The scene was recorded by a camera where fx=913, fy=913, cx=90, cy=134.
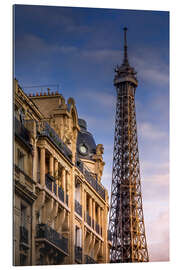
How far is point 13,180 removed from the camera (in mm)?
17719

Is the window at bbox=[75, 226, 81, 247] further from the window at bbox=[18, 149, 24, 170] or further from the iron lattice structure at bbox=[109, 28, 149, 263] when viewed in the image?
the window at bbox=[18, 149, 24, 170]

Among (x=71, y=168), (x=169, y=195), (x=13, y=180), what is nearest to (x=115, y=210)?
(x=71, y=168)

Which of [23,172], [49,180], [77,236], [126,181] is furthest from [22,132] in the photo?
[126,181]

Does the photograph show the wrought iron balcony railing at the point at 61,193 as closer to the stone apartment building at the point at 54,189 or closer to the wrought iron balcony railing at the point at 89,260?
the stone apartment building at the point at 54,189

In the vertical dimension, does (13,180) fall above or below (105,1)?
below

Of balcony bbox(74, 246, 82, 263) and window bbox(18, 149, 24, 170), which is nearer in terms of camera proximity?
window bbox(18, 149, 24, 170)

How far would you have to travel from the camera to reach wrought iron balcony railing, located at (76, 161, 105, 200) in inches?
925

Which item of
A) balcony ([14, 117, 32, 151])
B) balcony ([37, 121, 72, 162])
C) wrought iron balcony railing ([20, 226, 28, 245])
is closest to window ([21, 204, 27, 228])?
wrought iron balcony railing ([20, 226, 28, 245])

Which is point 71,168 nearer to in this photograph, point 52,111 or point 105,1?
point 52,111

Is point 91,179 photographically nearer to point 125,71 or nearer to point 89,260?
point 89,260

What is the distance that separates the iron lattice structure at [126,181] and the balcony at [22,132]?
2426 mm

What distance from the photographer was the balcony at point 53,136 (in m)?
20.2

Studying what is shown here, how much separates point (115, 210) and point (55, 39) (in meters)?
10.8
